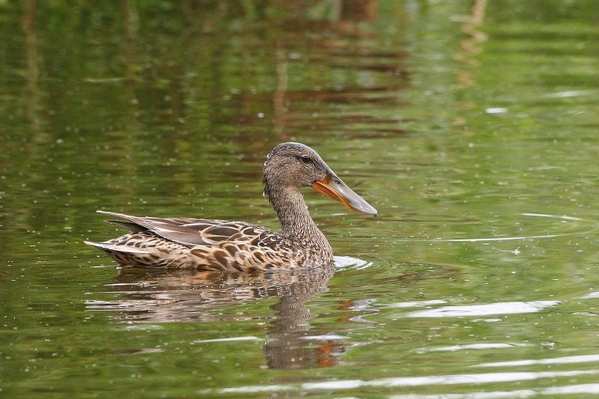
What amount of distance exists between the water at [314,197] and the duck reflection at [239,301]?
0.08 ft

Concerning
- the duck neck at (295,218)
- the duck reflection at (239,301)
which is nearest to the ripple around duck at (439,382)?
the duck reflection at (239,301)

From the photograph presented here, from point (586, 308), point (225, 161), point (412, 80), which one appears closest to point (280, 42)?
point (412, 80)

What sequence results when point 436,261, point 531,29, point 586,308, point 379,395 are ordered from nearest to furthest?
point 379,395 → point 586,308 → point 436,261 → point 531,29

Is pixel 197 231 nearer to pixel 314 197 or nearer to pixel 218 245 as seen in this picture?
pixel 218 245

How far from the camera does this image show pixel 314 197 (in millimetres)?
12227

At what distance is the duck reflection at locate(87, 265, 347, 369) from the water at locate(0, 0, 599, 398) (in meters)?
0.03

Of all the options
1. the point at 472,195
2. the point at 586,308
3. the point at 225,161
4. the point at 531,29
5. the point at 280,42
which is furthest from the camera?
the point at 531,29

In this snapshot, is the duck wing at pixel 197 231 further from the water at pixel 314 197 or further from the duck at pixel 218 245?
the water at pixel 314 197

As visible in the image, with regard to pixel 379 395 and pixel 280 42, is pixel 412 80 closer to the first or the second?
pixel 280 42

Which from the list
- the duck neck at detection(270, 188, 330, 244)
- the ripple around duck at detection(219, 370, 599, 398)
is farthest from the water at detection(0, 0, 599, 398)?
the duck neck at detection(270, 188, 330, 244)

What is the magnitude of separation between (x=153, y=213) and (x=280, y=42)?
11058 millimetres

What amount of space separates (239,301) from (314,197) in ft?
12.7

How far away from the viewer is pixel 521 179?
12.4 metres

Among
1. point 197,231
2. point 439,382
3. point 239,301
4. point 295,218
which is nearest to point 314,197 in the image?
point 295,218
